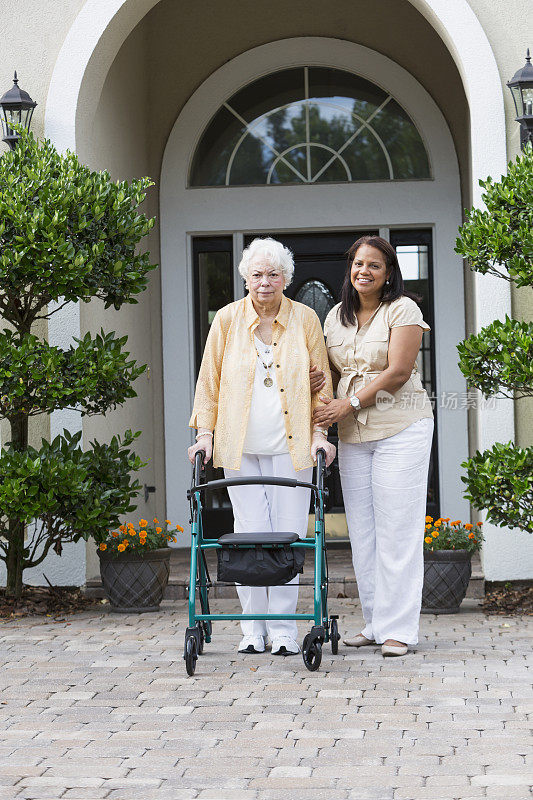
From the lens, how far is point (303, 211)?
7.89m

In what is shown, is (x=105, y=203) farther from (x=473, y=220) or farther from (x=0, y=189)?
(x=473, y=220)

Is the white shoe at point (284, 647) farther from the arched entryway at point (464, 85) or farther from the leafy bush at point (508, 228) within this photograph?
the leafy bush at point (508, 228)

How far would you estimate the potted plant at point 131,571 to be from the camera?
234 inches

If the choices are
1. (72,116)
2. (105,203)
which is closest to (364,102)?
(72,116)

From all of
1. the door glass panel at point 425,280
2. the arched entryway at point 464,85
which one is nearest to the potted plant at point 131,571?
the arched entryway at point 464,85

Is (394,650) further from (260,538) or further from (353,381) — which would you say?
(353,381)

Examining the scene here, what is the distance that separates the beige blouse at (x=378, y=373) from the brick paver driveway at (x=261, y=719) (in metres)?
1.07

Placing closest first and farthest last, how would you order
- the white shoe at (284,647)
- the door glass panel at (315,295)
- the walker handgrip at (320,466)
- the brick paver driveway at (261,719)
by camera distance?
1. the brick paver driveway at (261,719)
2. the walker handgrip at (320,466)
3. the white shoe at (284,647)
4. the door glass panel at (315,295)

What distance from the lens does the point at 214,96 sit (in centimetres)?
794

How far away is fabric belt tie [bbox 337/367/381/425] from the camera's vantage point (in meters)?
4.86

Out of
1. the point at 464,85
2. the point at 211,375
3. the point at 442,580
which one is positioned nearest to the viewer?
the point at 211,375

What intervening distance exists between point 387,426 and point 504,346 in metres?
1.01

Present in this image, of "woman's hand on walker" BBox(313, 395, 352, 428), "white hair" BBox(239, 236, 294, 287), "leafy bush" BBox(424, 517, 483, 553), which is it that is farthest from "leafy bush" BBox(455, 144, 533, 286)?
"leafy bush" BBox(424, 517, 483, 553)

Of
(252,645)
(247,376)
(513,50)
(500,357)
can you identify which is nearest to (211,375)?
(247,376)
